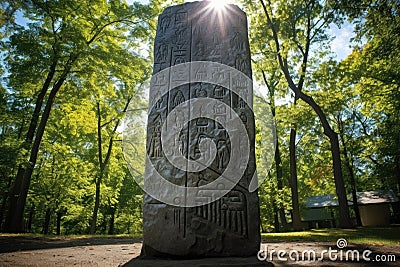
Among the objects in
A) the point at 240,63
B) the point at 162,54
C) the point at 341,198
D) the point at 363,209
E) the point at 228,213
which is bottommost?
the point at 228,213

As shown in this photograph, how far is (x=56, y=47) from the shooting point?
9.80m

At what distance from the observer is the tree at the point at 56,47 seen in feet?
31.9

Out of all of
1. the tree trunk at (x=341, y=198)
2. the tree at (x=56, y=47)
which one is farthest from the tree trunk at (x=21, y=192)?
the tree trunk at (x=341, y=198)

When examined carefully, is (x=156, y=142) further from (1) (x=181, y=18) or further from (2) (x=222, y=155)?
(1) (x=181, y=18)

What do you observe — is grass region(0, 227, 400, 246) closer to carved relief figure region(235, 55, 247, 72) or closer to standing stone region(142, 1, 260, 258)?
standing stone region(142, 1, 260, 258)

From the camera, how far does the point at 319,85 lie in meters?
15.0

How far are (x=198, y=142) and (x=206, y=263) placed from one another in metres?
1.65

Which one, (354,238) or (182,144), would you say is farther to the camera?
(354,238)

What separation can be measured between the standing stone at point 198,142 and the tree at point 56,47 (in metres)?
6.89

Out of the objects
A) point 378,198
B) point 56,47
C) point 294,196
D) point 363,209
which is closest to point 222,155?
point 56,47

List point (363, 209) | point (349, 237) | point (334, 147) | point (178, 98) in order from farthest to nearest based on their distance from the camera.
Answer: point (363, 209) → point (334, 147) → point (349, 237) → point (178, 98)

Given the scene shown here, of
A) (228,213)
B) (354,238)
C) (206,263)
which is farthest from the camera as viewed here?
(354,238)

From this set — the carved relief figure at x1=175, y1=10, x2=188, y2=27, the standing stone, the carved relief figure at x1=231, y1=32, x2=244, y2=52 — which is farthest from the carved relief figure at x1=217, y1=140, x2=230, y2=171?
the carved relief figure at x1=175, y1=10, x2=188, y2=27

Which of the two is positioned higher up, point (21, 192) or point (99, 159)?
point (99, 159)
